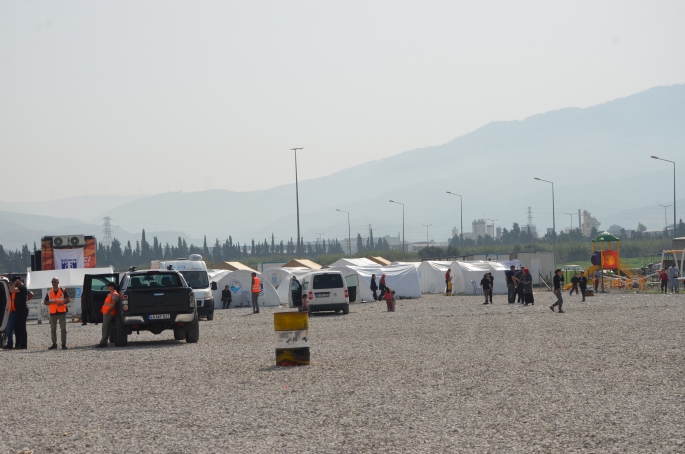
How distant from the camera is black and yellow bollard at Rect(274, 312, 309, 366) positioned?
1527cm

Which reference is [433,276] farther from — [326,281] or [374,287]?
[326,281]

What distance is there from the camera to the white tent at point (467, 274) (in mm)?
54094

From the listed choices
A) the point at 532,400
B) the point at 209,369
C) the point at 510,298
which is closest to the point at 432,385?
the point at 532,400

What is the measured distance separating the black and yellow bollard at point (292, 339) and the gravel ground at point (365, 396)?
411mm

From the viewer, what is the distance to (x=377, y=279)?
51125 mm

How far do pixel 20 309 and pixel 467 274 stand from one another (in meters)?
36.9

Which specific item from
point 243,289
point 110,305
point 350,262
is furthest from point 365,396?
point 350,262

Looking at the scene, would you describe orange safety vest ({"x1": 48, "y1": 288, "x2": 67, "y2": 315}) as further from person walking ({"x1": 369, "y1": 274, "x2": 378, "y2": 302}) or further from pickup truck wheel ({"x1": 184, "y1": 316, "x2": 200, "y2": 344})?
person walking ({"x1": 369, "y1": 274, "x2": 378, "y2": 302})

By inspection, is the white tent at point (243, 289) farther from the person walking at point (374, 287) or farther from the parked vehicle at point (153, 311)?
the parked vehicle at point (153, 311)

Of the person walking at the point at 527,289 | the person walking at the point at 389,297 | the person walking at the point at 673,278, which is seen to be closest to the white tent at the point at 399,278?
the person walking at the point at 527,289

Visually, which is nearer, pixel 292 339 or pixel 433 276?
pixel 292 339

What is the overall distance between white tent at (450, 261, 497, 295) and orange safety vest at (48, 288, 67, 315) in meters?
36.4

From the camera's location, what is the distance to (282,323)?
15.6 m

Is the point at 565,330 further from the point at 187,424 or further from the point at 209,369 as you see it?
the point at 187,424
